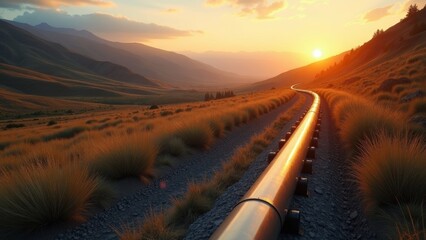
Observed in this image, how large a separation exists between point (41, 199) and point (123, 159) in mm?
2670

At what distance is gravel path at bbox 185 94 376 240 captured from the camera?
14.0ft

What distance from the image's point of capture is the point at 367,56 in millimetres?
93812

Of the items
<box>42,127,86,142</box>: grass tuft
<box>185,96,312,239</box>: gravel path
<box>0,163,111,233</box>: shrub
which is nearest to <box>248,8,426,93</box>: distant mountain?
<box>185,96,312,239</box>: gravel path

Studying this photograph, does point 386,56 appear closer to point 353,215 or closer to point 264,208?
point 353,215

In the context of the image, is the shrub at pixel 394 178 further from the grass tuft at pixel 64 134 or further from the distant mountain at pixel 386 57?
the distant mountain at pixel 386 57

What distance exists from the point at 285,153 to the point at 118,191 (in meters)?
3.56

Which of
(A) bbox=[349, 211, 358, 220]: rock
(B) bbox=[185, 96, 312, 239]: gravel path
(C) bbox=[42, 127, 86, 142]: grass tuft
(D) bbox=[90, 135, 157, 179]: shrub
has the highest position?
(D) bbox=[90, 135, 157, 179]: shrub

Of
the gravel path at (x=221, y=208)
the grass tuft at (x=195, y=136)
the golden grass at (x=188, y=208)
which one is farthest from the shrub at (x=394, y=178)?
the grass tuft at (x=195, y=136)

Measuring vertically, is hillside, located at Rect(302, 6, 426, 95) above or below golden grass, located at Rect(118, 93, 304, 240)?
above

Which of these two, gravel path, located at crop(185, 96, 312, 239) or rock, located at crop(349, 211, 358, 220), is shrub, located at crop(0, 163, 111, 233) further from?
rock, located at crop(349, 211, 358, 220)

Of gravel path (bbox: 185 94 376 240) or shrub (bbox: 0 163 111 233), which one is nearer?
gravel path (bbox: 185 94 376 240)

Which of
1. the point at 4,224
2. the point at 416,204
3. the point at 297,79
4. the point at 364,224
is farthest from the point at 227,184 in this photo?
the point at 297,79

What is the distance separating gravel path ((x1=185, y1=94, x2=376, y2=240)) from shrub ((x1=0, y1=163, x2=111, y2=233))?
7.06ft

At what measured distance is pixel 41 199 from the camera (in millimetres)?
5059
